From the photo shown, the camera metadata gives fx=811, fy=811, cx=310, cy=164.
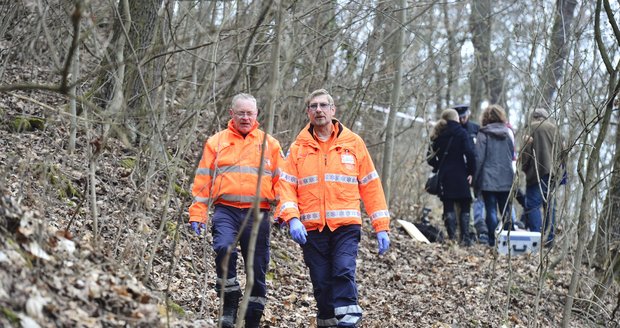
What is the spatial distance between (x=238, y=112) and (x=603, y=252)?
5.94 m

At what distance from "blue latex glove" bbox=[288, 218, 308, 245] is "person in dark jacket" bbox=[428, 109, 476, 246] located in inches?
236

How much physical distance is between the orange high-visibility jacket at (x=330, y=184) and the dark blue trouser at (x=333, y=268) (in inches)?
3.7

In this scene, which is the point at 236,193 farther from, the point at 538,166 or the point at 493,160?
the point at 538,166

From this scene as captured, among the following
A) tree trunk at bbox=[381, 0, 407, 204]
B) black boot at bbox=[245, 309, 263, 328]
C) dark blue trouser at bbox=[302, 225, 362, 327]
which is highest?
tree trunk at bbox=[381, 0, 407, 204]

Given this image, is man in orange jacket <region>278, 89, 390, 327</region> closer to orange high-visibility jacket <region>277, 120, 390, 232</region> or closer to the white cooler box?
orange high-visibility jacket <region>277, 120, 390, 232</region>

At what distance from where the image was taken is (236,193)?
644cm

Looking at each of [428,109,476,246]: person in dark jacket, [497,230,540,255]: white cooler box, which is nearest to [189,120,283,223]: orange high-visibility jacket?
[428,109,476,246]: person in dark jacket

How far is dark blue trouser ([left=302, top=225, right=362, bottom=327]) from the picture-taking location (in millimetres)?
6141

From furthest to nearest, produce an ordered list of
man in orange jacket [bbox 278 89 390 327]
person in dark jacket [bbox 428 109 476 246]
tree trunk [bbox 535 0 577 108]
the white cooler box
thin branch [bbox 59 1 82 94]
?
the white cooler box < person in dark jacket [bbox 428 109 476 246] < tree trunk [bbox 535 0 577 108] < man in orange jacket [bbox 278 89 390 327] < thin branch [bbox 59 1 82 94]

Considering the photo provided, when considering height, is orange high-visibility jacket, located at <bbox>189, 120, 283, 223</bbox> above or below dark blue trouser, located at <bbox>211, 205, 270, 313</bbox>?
above

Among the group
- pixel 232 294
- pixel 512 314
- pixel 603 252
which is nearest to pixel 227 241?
pixel 232 294

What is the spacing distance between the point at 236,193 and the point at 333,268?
0.98m

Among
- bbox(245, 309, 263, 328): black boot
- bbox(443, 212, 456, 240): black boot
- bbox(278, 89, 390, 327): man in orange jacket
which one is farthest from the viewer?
bbox(443, 212, 456, 240): black boot

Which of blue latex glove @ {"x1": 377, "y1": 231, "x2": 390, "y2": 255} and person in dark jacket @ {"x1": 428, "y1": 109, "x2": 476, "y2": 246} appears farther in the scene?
person in dark jacket @ {"x1": 428, "y1": 109, "x2": 476, "y2": 246}
